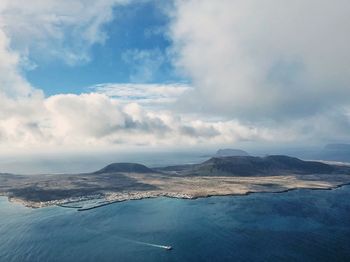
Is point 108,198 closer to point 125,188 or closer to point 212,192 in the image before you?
point 125,188

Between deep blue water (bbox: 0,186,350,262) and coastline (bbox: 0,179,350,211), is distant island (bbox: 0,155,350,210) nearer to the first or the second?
coastline (bbox: 0,179,350,211)

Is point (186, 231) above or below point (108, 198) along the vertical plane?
below

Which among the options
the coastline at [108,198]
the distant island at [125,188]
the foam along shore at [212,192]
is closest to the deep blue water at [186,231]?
the coastline at [108,198]

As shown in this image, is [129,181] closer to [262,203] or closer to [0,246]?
[262,203]

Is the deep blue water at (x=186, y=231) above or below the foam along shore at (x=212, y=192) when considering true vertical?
below

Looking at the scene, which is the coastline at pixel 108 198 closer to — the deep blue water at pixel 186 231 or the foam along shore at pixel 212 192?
the foam along shore at pixel 212 192

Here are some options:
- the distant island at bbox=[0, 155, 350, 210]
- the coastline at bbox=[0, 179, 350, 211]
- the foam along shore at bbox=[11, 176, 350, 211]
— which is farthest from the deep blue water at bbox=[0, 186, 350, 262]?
the distant island at bbox=[0, 155, 350, 210]

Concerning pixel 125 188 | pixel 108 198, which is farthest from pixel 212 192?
pixel 108 198

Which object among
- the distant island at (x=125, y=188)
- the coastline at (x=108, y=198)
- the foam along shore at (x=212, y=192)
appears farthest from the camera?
the distant island at (x=125, y=188)

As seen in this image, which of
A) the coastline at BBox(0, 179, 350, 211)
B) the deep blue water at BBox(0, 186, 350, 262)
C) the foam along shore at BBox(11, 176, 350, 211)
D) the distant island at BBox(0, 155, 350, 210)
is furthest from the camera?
the distant island at BBox(0, 155, 350, 210)
